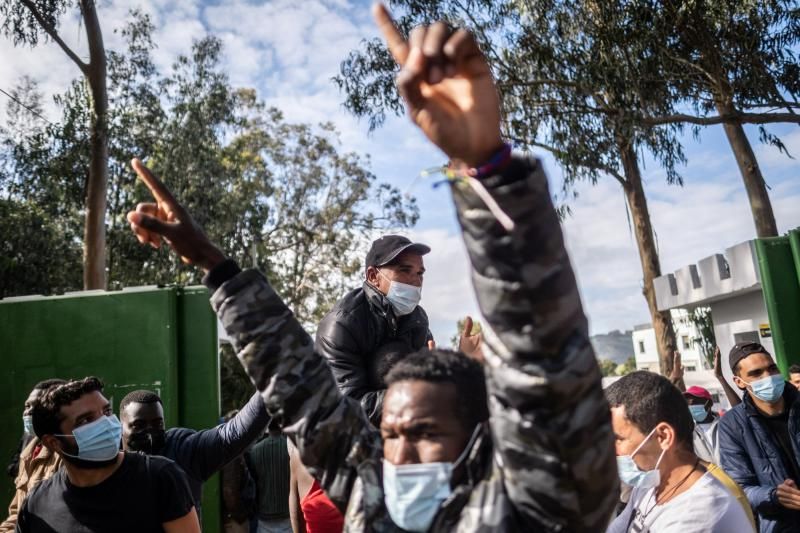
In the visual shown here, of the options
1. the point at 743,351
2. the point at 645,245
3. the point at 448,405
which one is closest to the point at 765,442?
the point at 743,351

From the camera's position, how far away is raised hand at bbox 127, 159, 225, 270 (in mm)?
1649

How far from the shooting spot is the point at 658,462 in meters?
2.47

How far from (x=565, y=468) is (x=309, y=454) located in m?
0.69

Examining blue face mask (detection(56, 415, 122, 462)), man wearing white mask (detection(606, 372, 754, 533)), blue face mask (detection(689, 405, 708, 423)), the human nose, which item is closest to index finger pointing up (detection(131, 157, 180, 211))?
the human nose

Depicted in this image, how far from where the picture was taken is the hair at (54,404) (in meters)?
2.89

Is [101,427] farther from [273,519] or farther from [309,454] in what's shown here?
[273,519]

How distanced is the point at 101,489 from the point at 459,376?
180 cm

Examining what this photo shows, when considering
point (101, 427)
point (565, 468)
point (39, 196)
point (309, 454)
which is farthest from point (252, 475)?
point (39, 196)

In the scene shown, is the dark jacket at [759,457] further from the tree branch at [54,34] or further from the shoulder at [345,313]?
the tree branch at [54,34]

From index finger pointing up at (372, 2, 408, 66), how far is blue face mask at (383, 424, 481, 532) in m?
0.74

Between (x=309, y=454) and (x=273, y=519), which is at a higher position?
(x=309, y=454)

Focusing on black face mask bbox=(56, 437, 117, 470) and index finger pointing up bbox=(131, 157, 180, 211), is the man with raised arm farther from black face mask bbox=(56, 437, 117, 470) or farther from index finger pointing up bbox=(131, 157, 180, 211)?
black face mask bbox=(56, 437, 117, 470)

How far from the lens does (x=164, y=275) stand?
17.6m

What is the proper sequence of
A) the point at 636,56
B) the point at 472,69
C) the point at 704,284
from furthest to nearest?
the point at 704,284
the point at 636,56
the point at 472,69
